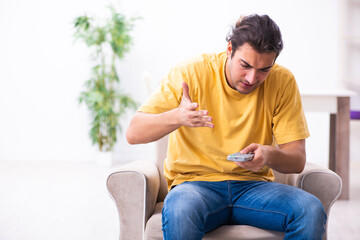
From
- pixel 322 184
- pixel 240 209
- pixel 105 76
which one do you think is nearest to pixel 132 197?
pixel 240 209

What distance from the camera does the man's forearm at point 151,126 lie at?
4.88 feet

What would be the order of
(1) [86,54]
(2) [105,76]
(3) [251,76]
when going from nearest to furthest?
(3) [251,76], (2) [105,76], (1) [86,54]

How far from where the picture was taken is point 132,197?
1.64m

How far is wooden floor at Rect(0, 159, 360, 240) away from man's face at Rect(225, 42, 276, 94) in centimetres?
124

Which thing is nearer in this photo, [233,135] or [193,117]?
[193,117]

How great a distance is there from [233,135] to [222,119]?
0.23ft

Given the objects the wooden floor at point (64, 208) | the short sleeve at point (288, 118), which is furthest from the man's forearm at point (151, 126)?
the wooden floor at point (64, 208)

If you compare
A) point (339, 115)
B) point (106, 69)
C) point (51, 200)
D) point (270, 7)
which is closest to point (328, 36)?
point (270, 7)

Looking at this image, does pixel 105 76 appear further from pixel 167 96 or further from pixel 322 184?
pixel 322 184

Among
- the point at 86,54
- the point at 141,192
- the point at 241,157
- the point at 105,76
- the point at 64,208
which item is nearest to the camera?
the point at 241,157

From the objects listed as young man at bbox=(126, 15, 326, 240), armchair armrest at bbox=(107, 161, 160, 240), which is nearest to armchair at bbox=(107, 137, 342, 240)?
armchair armrest at bbox=(107, 161, 160, 240)

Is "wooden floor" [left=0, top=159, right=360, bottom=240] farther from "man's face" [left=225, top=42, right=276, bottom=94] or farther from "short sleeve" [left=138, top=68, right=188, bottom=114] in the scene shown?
"man's face" [left=225, top=42, right=276, bottom=94]

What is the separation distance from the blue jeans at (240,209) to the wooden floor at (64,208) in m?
1.04

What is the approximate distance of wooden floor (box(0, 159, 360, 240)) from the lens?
2457mm
